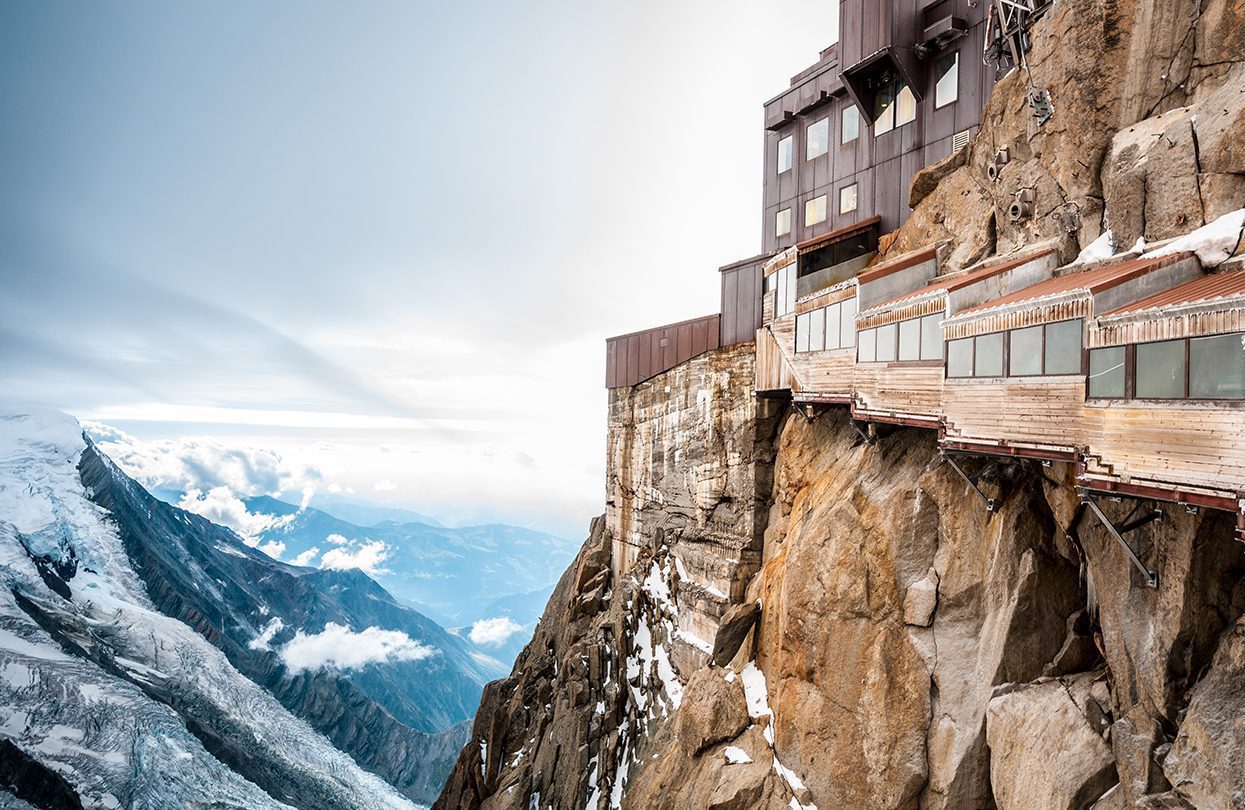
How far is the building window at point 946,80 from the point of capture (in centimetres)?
2591

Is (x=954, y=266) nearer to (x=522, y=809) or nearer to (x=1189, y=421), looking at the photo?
(x=1189, y=421)

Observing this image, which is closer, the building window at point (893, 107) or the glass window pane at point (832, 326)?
the glass window pane at point (832, 326)

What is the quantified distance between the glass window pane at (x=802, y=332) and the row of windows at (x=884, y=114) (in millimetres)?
10947

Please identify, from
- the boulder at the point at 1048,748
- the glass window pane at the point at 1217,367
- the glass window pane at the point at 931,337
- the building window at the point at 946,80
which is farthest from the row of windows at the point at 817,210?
the boulder at the point at 1048,748

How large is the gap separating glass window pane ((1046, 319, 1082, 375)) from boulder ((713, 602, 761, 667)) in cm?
1500

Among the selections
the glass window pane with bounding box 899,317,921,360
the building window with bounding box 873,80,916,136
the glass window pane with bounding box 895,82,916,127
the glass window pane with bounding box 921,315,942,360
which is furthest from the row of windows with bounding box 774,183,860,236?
the glass window pane with bounding box 921,315,942,360

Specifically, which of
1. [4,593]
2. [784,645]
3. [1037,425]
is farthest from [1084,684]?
[4,593]

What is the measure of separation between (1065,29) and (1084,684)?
17346mm

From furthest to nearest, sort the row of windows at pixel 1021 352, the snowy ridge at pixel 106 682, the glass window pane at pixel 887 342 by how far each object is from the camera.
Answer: the snowy ridge at pixel 106 682
the glass window pane at pixel 887 342
the row of windows at pixel 1021 352

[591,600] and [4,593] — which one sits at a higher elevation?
[591,600]

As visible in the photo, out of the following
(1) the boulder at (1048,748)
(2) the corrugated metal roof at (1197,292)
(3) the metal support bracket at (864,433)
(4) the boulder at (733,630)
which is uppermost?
(2) the corrugated metal roof at (1197,292)

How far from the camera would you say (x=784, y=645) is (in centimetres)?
2127

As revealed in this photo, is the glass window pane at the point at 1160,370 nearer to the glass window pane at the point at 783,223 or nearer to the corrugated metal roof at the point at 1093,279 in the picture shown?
the corrugated metal roof at the point at 1093,279

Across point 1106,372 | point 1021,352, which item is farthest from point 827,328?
point 1106,372
